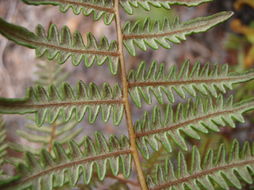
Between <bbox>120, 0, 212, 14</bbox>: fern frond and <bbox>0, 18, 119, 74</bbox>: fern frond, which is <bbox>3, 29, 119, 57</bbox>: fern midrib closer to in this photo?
<bbox>0, 18, 119, 74</bbox>: fern frond

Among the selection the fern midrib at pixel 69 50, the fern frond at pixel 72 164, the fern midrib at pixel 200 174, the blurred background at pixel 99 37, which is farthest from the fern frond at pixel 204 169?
the blurred background at pixel 99 37

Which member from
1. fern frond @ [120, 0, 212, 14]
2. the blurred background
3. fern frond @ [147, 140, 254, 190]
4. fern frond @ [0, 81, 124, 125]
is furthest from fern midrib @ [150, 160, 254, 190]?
the blurred background

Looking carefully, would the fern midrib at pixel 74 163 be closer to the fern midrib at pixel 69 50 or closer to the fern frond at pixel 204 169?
the fern frond at pixel 204 169

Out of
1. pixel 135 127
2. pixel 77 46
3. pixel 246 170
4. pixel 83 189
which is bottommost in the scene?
pixel 83 189

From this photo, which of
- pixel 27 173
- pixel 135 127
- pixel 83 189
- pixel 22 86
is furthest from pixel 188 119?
pixel 22 86

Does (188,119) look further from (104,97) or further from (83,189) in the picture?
(83,189)

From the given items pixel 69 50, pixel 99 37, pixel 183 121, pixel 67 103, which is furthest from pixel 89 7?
pixel 99 37

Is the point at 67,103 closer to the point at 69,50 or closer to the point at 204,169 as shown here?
the point at 69,50
